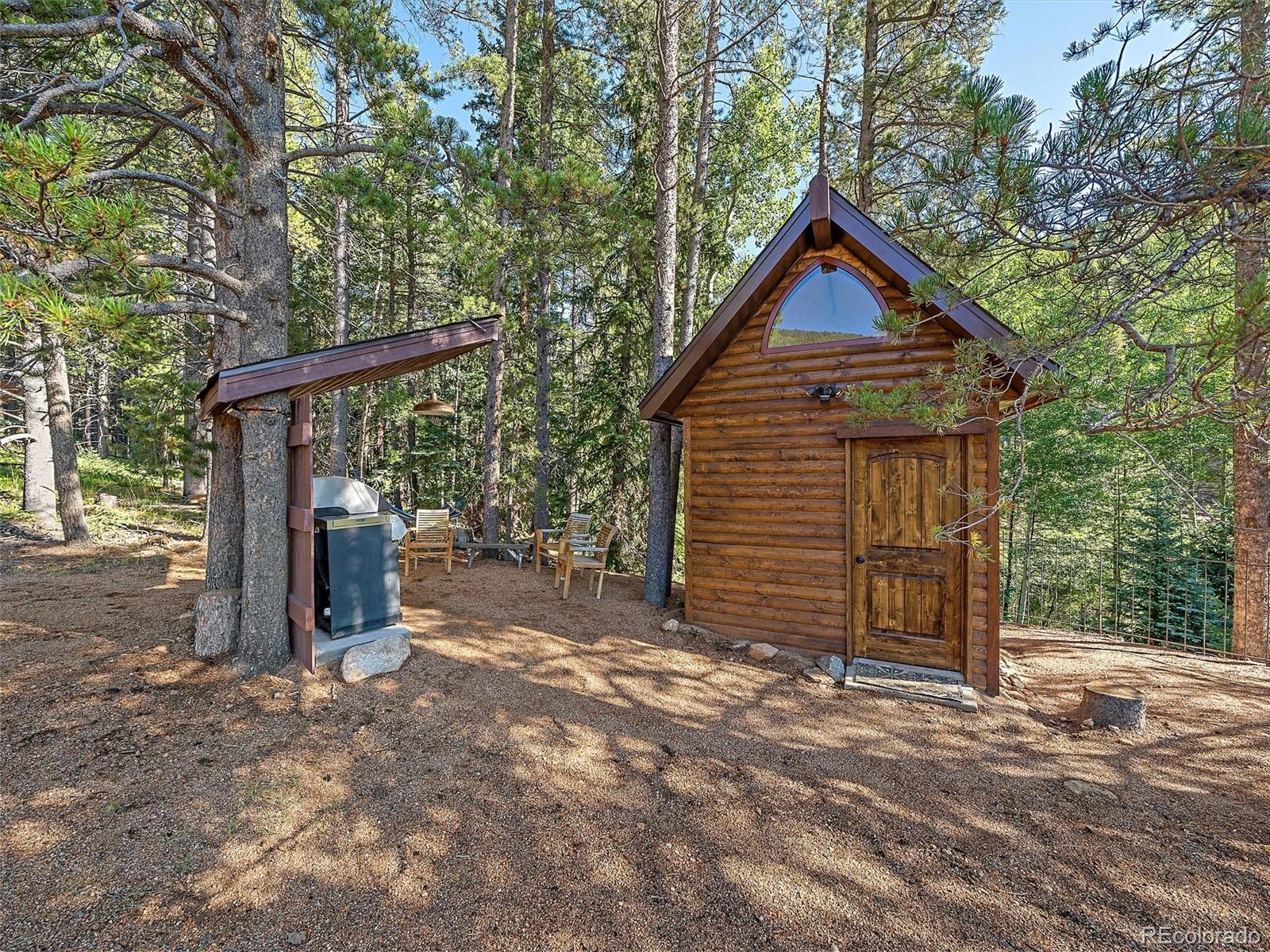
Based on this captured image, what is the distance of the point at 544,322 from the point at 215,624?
24.1 ft

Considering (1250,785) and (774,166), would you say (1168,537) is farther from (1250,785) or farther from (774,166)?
(774,166)

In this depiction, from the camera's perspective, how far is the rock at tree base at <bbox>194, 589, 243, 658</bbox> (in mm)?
4281

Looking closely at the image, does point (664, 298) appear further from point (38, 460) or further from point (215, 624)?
point (38, 460)

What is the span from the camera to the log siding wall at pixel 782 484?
5023mm

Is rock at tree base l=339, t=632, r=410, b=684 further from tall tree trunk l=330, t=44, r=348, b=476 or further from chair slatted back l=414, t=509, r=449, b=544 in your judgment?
tall tree trunk l=330, t=44, r=348, b=476

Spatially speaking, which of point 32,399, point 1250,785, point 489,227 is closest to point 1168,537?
point 1250,785

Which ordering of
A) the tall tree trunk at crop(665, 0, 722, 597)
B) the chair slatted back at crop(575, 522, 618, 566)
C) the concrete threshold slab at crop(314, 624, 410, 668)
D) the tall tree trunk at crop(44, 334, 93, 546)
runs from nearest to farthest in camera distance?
the concrete threshold slab at crop(314, 624, 410, 668)
the chair slatted back at crop(575, 522, 618, 566)
the tall tree trunk at crop(44, 334, 93, 546)
the tall tree trunk at crop(665, 0, 722, 597)

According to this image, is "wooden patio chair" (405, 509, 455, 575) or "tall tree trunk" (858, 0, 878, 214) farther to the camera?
"wooden patio chair" (405, 509, 455, 575)

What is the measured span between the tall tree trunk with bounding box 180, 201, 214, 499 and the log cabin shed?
5031 millimetres

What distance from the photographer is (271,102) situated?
170 inches

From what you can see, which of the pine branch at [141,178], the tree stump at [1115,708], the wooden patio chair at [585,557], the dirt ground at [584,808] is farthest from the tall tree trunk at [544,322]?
the tree stump at [1115,708]

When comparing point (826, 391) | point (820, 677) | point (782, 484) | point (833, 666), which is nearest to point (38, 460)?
point (782, 484)

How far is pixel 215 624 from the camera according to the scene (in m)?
4.32

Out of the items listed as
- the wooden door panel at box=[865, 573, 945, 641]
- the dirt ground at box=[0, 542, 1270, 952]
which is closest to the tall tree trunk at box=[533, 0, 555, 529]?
the dirt ground at box=[0, 542, 1270, 952]
